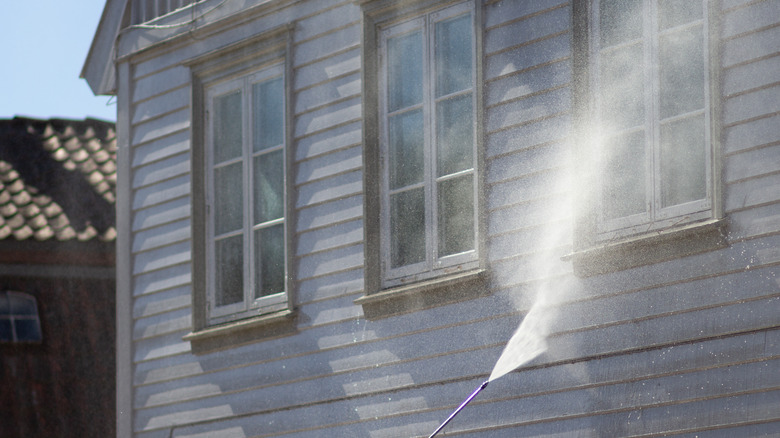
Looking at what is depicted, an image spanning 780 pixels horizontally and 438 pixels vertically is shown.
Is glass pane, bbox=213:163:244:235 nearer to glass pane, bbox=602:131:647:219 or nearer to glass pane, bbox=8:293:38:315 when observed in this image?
glass pane, bbox=602:131:647:219

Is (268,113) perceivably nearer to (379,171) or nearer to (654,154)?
(379,171)

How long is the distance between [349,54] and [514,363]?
284 cm

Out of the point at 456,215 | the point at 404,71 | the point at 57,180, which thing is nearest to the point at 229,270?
the point at 404,71

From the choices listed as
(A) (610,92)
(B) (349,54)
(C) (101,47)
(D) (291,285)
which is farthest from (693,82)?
(C) (101,47)

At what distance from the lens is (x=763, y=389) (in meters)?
6.45

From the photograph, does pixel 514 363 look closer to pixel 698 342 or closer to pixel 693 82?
pixel 698 342

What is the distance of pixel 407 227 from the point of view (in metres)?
8.78

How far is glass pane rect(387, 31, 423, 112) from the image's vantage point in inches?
350

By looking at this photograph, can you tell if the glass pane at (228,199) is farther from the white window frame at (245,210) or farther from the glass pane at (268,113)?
the glass pane at (268,113)

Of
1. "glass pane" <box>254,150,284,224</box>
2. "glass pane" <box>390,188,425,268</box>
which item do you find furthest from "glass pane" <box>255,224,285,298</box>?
"glass pane" <box>390,188,425,268</box>

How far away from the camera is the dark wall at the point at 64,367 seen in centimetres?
1482

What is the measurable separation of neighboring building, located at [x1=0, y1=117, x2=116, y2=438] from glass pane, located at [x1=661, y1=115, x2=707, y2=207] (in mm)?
9232

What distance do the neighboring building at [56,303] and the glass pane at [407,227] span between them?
6895mm

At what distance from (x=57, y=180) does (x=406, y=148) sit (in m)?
8.01
